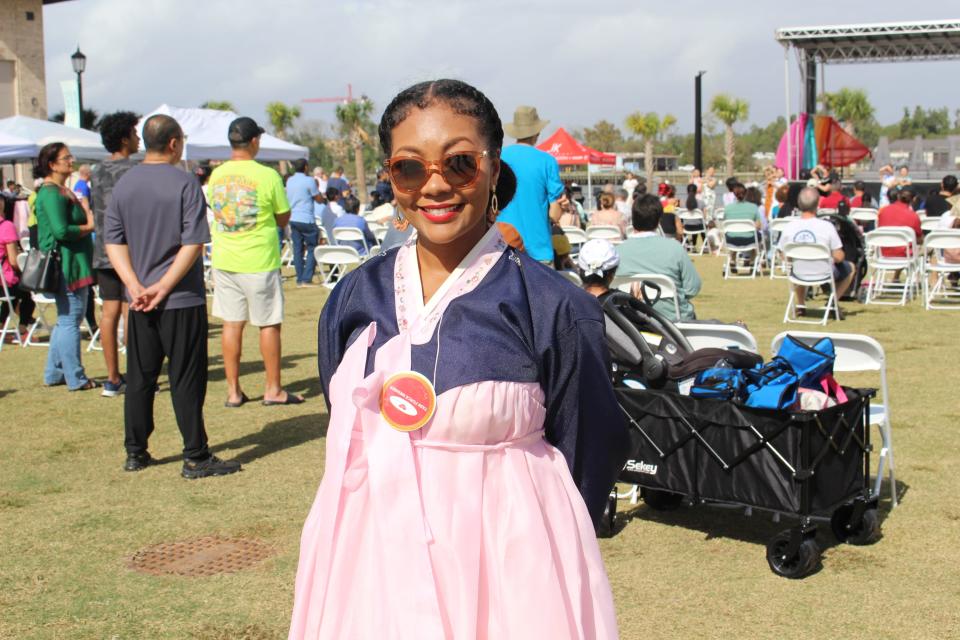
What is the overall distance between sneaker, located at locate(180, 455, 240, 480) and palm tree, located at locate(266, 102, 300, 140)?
7365 centimetres

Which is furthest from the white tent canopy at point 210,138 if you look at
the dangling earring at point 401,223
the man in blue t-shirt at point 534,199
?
the dangling earring at point 401,223

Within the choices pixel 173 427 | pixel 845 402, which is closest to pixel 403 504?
pixel 845 402

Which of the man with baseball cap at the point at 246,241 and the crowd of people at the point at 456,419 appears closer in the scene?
the crowd of people at the point at 456,419

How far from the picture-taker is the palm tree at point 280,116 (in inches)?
3066

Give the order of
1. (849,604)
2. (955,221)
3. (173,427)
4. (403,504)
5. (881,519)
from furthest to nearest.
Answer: (955,221), (173,427), (881,519), (849,604), (403,504)

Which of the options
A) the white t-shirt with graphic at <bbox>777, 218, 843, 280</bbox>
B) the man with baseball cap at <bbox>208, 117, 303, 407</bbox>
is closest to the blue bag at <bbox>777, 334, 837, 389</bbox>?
the man with baseball cap at <bbox>208, 117, 303, 407</bbox>

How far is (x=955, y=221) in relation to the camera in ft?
47.3

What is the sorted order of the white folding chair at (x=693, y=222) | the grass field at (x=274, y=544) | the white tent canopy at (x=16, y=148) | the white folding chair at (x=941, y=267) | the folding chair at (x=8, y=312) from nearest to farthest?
the grass field at (x=274, y=544)
the folding chair at (x=8, y=312)
the white folding chair at (x=941, y=267)
the white tent canopy at (x=16, y=148)
the white folding chair at (x=693, y=222)

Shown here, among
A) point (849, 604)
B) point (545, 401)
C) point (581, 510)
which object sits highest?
point (545, 401)

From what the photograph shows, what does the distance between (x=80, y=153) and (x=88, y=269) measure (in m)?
11.8

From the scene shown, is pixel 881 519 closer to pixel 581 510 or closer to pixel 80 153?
pixel 581 510

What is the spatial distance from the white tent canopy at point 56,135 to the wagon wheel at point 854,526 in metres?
16.8

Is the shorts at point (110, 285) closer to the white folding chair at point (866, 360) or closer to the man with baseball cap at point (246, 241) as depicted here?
the man with baseball cap at point (246, 241)

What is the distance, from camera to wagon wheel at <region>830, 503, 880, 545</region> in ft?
16.8
